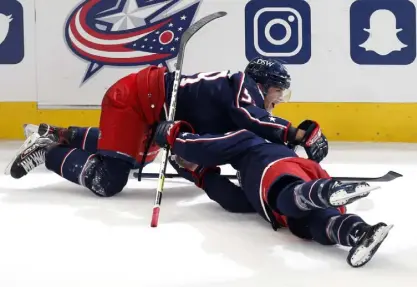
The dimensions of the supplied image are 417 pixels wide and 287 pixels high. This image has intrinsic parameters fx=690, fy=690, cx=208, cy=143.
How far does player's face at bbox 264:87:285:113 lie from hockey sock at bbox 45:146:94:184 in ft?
2.18

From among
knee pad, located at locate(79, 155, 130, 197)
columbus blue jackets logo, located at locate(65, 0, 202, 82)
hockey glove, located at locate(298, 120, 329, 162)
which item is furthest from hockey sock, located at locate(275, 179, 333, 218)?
columbus blue jackets logo, located at locate(65, 0, 202, 82)

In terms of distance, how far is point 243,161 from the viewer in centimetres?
207

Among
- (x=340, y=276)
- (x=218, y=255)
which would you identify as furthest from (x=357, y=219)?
(x=218, y=255)

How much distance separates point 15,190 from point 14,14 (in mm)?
1708

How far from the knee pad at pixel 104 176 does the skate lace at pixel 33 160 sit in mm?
235

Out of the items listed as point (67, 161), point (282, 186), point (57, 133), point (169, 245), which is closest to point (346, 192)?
point (282, 186)

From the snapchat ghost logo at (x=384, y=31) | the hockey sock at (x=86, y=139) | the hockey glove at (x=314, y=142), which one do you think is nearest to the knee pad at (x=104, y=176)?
the hockey sock at (x=86, y=139)

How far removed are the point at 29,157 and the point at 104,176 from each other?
0.35m

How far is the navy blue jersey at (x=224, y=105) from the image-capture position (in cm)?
220

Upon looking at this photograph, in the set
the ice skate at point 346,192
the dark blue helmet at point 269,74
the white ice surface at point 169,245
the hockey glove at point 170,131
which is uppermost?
the dark blue helmet at point 269,74

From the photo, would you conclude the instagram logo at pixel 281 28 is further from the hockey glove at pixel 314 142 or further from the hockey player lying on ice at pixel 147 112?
the hockey glove at pixel 314 142

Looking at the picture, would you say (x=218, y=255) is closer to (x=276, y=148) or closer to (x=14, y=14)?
(x=276, y=148)

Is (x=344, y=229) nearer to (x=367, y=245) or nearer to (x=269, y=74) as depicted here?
(x=367, y=245)

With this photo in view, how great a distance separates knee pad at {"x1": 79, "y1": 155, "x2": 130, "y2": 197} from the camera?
242 cm
